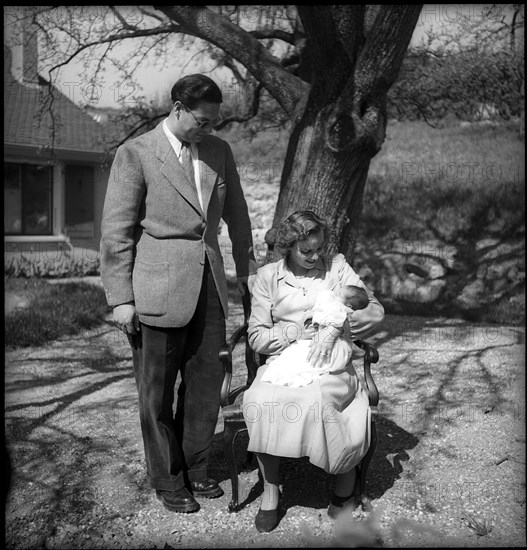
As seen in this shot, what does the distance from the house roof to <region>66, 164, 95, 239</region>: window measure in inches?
30.2

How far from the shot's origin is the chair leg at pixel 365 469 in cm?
340

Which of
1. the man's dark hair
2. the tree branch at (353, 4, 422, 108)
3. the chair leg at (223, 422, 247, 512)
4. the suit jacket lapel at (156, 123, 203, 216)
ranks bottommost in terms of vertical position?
the chair leg at (223, 422, 247, 512)

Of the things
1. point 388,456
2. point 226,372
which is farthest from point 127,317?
point 388,456

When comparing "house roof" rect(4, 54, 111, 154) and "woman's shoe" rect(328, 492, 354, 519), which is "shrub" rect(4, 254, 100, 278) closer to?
"house roof" rect(4, 54, 111, 154)

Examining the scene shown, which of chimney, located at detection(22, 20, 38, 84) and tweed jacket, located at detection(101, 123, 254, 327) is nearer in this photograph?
tweed jacket, located at detection(101, 123, 254, 327)

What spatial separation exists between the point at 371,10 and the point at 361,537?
5821mm

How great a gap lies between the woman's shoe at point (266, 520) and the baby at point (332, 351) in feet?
2.07

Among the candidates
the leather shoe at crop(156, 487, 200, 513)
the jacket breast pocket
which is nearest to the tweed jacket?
the jacket breast pocket

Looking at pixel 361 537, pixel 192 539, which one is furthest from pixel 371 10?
pixel 361 537

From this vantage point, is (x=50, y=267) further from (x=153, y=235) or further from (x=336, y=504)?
(x=336, y=504)

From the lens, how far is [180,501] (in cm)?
345

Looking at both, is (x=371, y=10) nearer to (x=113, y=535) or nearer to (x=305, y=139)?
(x=305, y=139)

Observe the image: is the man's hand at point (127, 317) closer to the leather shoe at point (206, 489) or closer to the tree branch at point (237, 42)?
the leather shoe at point (206, 489)

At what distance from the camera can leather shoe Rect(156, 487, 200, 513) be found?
344 centimetres
